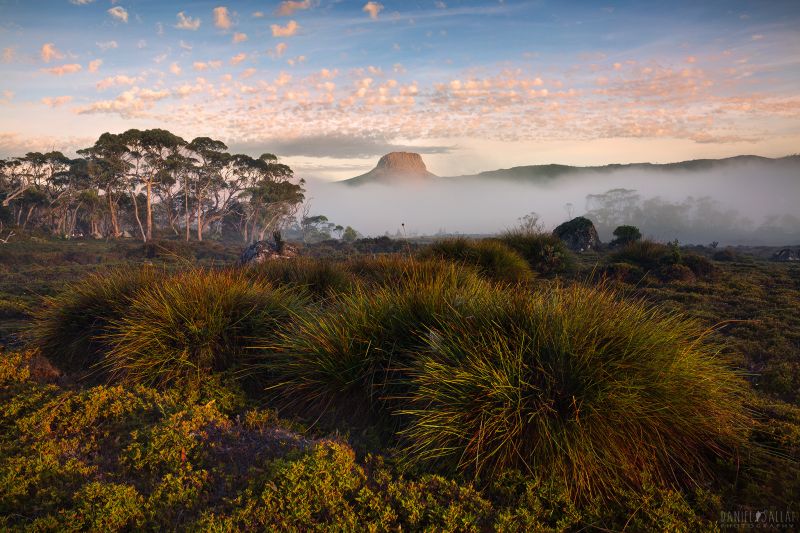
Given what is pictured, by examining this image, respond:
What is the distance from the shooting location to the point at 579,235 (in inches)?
1169

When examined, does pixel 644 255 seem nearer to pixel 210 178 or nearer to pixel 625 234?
pixel 625 234

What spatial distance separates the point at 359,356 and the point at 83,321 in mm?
5606

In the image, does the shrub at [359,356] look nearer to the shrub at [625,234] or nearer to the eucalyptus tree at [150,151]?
the shrub at [625,234]

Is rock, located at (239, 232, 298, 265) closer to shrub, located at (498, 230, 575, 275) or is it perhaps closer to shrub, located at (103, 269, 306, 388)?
shrub, located at (498, 230, 575, 275)

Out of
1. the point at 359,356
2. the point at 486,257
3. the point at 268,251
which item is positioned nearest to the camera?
the point at 359,356

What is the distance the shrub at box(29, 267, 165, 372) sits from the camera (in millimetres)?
6945

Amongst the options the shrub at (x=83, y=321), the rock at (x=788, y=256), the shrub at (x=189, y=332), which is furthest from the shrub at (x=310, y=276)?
the rock at (x=788, y=256)

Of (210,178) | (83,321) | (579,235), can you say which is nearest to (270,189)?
(210,178)

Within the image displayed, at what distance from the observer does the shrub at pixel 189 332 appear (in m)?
5.78

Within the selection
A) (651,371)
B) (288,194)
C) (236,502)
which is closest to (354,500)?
(236,502)

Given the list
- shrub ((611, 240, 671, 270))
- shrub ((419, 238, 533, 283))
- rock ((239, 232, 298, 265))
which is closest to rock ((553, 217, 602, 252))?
shrub ((611, 240, 671, 270))

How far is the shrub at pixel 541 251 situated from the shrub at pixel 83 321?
1187 cm

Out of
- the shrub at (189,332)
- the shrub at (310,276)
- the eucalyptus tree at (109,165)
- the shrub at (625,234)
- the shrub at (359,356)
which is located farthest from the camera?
the eucalyptus tree at (109,165)

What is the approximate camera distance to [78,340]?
7078 mm
